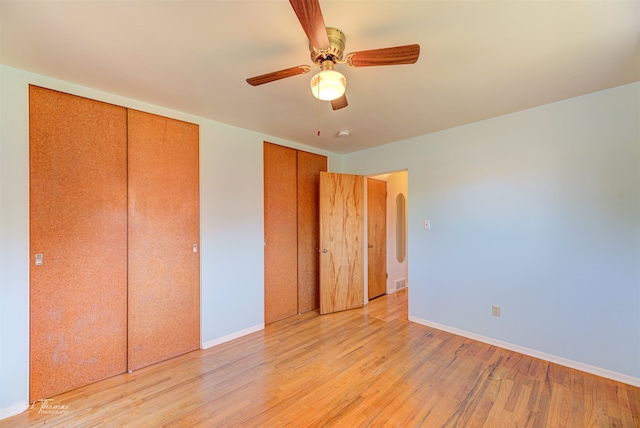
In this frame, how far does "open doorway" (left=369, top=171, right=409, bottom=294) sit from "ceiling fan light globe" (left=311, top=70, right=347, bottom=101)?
11.0ft

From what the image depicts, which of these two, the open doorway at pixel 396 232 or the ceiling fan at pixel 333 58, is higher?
the ceiling fan at pixel 333 58

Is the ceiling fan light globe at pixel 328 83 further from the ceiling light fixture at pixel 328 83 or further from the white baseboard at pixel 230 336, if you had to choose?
the white baseboard at pixel 230 336

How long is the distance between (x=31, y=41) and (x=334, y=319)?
378 centimetres

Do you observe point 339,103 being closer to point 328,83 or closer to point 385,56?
point 328,83

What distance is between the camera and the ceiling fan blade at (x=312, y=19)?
3.48ft

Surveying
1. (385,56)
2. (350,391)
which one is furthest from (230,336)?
(385,56)

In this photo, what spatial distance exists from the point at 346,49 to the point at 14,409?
3.40 m

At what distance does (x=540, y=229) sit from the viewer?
8.44ft

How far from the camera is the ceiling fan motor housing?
4.86 feet

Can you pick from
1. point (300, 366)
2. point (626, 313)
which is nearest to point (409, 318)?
point (300, 366)

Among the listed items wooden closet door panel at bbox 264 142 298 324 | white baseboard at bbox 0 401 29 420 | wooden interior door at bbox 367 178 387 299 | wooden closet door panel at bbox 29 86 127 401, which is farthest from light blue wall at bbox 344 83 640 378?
white baseboard at bbox 0 401 29 420

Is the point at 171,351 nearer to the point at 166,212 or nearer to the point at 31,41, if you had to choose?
the point at 166,212

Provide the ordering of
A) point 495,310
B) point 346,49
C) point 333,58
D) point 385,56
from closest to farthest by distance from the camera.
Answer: point 385,56
point 333,58
point 346,49
point 495,310

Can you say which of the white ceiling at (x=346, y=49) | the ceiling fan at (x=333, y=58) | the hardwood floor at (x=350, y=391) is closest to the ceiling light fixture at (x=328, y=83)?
the ceiling fan at (x=333, y=58)
